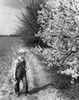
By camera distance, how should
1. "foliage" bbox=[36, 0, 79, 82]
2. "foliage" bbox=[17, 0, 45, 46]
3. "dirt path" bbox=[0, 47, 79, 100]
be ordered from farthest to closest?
"foliage" bbox=[17, 0, 45, 46]
"dirt path" bbox=[0, 47, 79, 100]
"foliage" bbox=[36, 0, 79, 82]

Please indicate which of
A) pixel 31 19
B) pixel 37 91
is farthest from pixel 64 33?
pixel 31 19

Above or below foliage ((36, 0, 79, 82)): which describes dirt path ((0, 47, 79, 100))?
below

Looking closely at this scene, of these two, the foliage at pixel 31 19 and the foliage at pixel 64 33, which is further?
the foliage at pixel 31 19

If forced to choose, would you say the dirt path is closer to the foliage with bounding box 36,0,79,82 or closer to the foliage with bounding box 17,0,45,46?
the foliage with bounding box 36,0,79,82

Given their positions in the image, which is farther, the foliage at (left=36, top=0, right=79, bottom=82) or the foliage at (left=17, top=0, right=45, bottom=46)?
the foliage at (left=17, top=0, right=45, bottom=46)

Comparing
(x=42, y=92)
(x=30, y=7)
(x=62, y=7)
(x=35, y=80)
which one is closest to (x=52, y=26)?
(x=62, y=7)

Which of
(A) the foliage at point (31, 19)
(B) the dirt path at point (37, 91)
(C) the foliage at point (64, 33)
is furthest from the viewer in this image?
(A) the foliage at point (31, 19)

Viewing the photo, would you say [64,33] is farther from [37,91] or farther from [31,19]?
[31,19]

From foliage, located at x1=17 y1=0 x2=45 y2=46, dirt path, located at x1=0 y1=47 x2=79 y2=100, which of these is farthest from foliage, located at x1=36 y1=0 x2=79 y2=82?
foliage, located at x1=17 y1=0 x2=45 y2=46

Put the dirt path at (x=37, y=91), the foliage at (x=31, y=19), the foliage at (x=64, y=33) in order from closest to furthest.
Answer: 1. the foliage at (x=64, y=33)
2. the dirt path at (x=37, y=91)
3. the foliage at (x=31, y=19)

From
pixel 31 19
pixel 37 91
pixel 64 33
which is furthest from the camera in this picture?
pixel 31 19

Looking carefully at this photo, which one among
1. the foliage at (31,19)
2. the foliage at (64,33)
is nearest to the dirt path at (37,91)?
the foliage at (64,33)

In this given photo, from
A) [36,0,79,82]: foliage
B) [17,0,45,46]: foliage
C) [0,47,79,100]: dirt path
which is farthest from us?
[17,0,45,46]: foliage

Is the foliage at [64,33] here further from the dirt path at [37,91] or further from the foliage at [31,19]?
the foliage at [31,19]
